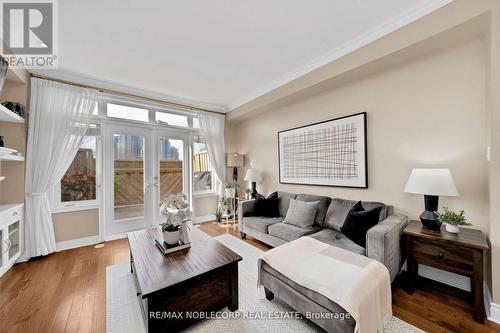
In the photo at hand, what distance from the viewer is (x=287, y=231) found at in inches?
109

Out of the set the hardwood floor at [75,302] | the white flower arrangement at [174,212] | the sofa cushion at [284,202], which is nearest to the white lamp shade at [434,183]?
the hardwood floor at [75,302]

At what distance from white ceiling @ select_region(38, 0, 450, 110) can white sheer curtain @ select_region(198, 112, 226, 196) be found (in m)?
1.26

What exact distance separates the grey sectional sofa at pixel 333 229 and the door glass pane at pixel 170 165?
1726 mm

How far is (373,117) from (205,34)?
7.87ft

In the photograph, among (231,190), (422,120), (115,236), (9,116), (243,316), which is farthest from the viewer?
(231,190)

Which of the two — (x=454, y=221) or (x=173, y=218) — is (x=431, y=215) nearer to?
(x=454, y=221)

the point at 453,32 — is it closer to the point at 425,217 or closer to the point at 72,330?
the point at 425,217

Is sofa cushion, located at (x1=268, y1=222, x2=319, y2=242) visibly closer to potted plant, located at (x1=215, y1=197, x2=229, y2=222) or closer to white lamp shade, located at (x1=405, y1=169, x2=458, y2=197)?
white lamp shade, located at (x1=405, y1=169, x2=458, y2=197)

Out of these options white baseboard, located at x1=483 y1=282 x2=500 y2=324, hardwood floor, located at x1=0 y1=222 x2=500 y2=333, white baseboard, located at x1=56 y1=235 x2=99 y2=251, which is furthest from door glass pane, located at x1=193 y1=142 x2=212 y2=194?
white baseboard, located at x1=483 y1=282 x2=500 y2=324

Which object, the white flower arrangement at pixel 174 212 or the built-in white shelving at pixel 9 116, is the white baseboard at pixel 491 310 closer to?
the white flower arrangement at pixel 174 212

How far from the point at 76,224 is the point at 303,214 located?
146 inches

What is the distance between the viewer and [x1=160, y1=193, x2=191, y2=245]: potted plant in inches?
80.7

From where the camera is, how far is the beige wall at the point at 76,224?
3219 millimetres

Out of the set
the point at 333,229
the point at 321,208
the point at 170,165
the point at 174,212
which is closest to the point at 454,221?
the point at 333,229
